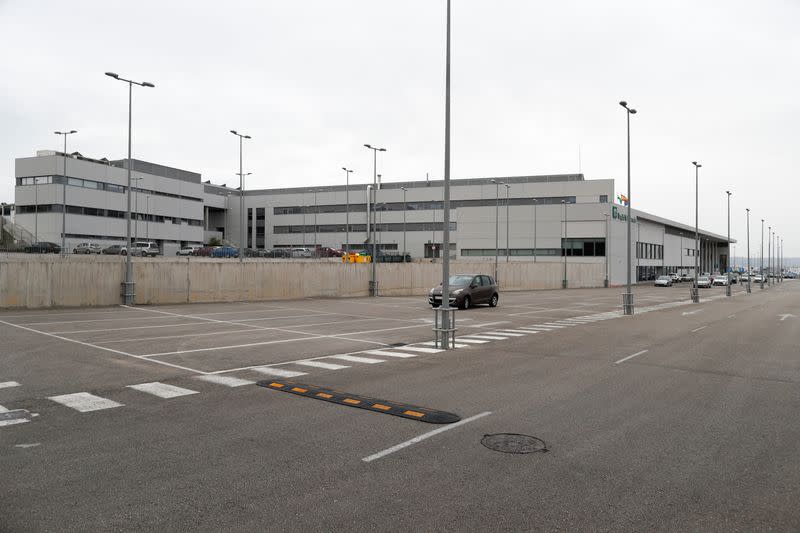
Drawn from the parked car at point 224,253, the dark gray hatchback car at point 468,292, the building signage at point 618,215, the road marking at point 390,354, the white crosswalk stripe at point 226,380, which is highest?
the building signage at point 618,215

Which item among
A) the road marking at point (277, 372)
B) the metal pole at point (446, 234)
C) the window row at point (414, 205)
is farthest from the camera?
the window row at point (414, 205)

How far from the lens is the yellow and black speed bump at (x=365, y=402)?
24.4ft

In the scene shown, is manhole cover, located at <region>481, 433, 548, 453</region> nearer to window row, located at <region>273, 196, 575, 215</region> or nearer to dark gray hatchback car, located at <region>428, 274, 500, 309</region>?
dark gray hatchback car, located at <region>428, 274, 500, 309</region>

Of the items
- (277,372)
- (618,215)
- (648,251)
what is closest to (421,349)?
(277,372)

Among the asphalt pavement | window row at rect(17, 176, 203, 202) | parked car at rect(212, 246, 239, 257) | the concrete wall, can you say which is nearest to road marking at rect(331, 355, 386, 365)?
the asphalt pavement

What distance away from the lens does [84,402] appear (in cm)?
821

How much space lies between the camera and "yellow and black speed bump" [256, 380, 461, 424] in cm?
745

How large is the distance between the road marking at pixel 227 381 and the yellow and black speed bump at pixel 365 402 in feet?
0.90

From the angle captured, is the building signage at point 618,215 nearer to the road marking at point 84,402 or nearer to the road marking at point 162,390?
the road marking at point 162,390

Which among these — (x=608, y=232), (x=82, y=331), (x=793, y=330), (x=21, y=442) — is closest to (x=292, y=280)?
(x=82, y=331)

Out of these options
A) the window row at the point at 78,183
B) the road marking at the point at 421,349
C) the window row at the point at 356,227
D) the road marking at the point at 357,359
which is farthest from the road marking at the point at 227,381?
the window row at the point at 356,227

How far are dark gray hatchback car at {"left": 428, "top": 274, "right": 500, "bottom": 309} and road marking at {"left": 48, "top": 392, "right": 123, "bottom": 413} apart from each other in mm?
19212

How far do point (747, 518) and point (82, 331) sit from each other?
17190mm

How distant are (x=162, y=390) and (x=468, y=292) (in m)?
20.4
